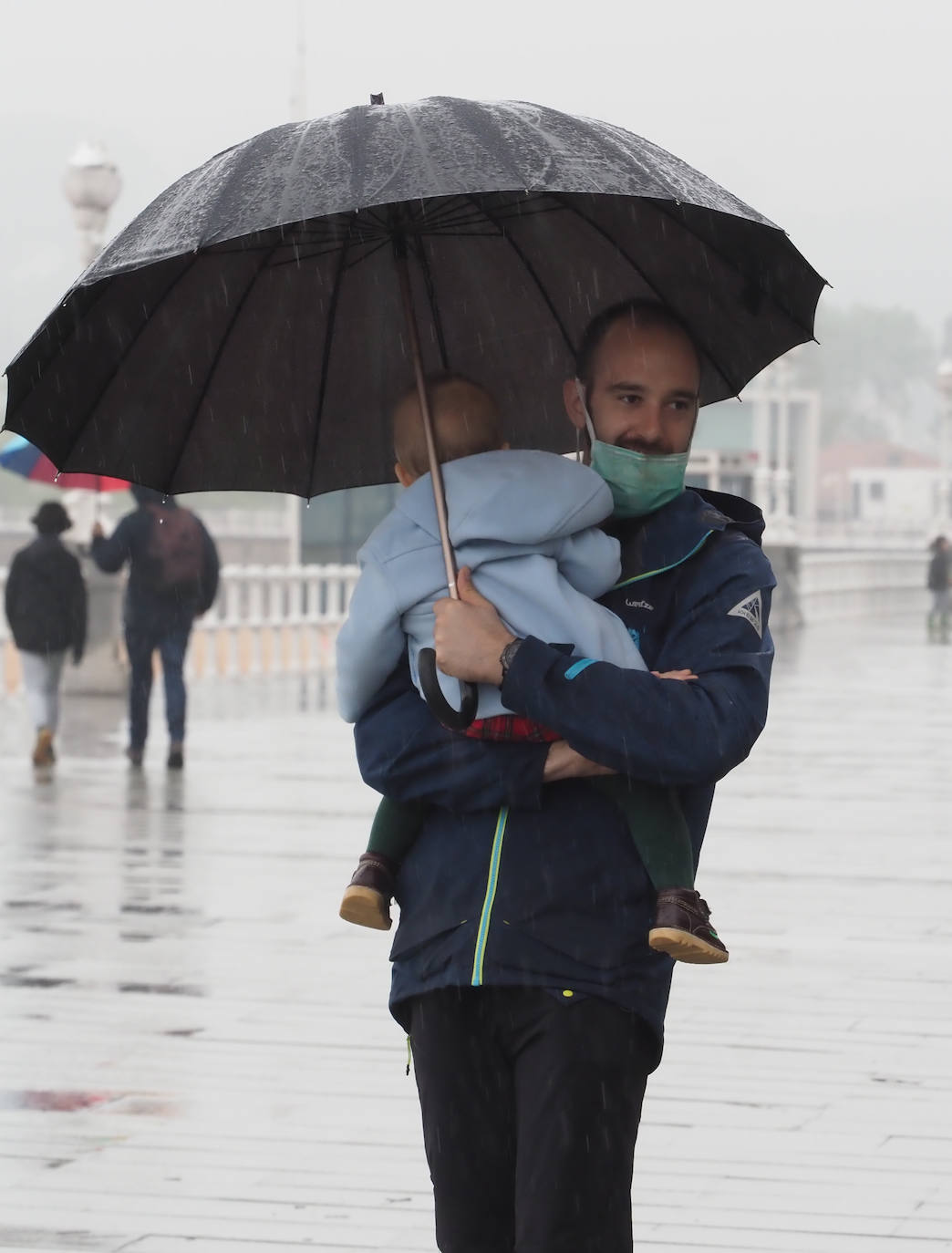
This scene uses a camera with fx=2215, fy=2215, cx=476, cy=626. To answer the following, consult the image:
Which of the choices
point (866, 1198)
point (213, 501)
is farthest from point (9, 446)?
point (213, 501)

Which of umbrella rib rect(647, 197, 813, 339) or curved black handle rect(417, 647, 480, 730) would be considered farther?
umbrella rib rect(647, 197, 813, 339)

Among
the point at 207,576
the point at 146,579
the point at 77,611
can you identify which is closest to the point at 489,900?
the point at 146,579

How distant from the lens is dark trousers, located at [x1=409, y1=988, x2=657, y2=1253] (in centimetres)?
281

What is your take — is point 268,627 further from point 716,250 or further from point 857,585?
point 857,585

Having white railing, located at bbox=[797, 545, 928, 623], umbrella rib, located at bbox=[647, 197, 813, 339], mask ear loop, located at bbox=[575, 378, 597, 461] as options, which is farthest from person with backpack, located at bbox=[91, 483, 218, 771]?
white railing, located at bbox=[797, 545, 928, 623]

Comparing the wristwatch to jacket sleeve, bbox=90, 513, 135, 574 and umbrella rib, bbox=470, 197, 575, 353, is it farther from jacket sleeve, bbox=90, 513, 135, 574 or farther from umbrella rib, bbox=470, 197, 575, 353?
jacket sleeve, bbox=90, 513, 135, 574

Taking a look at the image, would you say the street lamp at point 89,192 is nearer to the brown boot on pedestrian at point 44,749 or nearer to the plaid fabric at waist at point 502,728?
the brown boot on pedestrian at point 44,749

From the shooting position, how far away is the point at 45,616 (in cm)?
1384

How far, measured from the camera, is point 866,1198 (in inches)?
191

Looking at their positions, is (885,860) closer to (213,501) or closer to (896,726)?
(896,726)

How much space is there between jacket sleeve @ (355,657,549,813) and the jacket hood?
0.22 m

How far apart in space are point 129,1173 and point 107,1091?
2.54 ft

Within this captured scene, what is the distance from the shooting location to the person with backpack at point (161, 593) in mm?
13641

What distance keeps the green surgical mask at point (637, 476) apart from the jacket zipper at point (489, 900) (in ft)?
1.55
